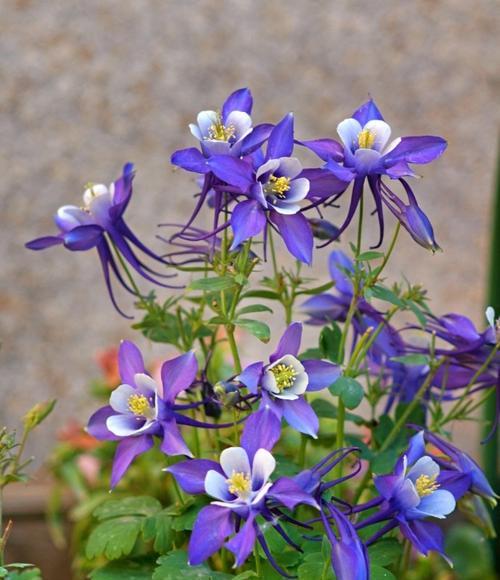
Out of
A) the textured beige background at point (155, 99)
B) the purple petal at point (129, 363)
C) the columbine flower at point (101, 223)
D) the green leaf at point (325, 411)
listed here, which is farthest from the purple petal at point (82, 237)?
the textured beige background at point (155, 99)

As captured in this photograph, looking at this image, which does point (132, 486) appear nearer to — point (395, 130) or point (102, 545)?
point (102, 545)

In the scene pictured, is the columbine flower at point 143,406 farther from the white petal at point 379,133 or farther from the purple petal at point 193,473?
the white petal at point 379,133

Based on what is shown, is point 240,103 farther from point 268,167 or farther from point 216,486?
point 216,486

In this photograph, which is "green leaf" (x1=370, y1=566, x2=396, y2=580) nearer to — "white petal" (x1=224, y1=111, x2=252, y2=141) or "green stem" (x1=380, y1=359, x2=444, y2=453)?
"green stem" (x1=380, y1=359, x2=444, y2=453)

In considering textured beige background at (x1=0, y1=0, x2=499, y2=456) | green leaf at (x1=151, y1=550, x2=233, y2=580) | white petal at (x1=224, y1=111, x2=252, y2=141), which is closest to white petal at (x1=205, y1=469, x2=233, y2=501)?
green leaf at (x1=151, y1=550, x2=233, y2=580)

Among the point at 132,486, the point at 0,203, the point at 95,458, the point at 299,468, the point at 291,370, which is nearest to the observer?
the point at 291,370

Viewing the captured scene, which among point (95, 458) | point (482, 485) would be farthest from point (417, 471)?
point (95, 458)
